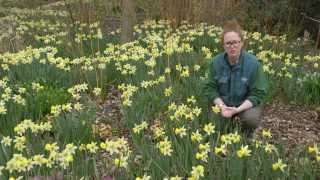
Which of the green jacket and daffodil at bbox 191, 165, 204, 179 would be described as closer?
daffodil at bbox 191, 165, 204, 179

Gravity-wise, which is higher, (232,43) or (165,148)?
(232,43)

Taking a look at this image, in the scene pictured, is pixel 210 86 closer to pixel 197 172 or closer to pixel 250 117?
pixel 250 117

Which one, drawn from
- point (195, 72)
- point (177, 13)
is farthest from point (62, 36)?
point (195, 72)

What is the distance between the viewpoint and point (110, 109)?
4789mm

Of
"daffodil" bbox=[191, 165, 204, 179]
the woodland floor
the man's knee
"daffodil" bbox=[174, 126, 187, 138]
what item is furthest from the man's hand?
"daffodil" bbox=[191, 165, 204, 179]

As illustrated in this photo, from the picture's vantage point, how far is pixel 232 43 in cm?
354

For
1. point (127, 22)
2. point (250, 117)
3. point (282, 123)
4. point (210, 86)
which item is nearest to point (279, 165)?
point (250, 117)

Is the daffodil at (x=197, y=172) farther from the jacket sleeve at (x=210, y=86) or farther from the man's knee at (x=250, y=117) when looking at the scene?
the jacket sleeve at (x=210, y=86)

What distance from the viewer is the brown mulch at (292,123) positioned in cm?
411

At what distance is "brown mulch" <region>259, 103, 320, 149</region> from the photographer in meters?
4.11

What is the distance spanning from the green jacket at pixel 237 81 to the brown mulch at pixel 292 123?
0.52 meters

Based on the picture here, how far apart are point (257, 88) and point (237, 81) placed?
0.52 feet

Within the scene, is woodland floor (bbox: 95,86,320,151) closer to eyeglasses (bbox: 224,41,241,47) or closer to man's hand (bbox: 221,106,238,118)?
man's hand (bbox: 221,106,238,118)

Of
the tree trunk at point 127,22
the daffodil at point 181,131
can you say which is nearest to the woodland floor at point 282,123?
the daffodil at point 181,131
